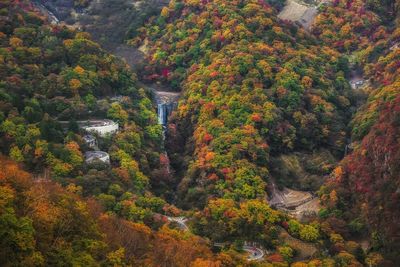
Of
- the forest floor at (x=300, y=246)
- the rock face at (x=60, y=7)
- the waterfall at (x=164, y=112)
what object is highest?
the forest floor at (x=300, y=246)

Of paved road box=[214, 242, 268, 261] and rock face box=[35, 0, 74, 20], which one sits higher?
paved road box=[214, 242, 268, 261]

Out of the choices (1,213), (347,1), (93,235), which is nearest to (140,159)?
(93,235)

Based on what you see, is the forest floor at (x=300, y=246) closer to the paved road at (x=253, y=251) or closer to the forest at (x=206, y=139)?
the forest at (x=206, y=139)

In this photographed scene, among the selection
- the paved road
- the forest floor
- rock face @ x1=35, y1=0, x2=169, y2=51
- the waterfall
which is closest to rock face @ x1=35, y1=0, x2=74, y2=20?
rock face @ x1=35, y1=0, x2=169, y2=51

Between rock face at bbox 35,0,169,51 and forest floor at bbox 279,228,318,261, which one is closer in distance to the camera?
forest floor at bbox 279,228,318,261

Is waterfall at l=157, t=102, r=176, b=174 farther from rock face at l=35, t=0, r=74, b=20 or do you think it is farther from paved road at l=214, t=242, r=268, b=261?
rock face at l=35, t=0, r=74, b=20

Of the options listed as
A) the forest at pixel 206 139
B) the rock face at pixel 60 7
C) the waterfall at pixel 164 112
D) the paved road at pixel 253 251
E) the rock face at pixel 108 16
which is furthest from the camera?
the rock face at pixel 60 7

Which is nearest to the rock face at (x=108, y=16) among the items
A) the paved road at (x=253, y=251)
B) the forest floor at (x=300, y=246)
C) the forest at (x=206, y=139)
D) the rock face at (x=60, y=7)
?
the rock face at (x=60, y=7)

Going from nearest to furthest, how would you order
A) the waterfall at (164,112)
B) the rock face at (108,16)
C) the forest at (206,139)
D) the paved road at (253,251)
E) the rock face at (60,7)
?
1. the forest at (206,139)
2. the paved road at (253,251)
3. the waterfall at (164,112)
4. the rock face at (108,16)
5. the rock face at (60,7)

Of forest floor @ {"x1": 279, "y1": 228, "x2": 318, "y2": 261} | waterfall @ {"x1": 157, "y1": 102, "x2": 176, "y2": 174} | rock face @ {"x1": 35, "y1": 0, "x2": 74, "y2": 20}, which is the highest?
forest floor @ {"x1": 279, "y1": 228, "x2": 318, "y2": 261}
